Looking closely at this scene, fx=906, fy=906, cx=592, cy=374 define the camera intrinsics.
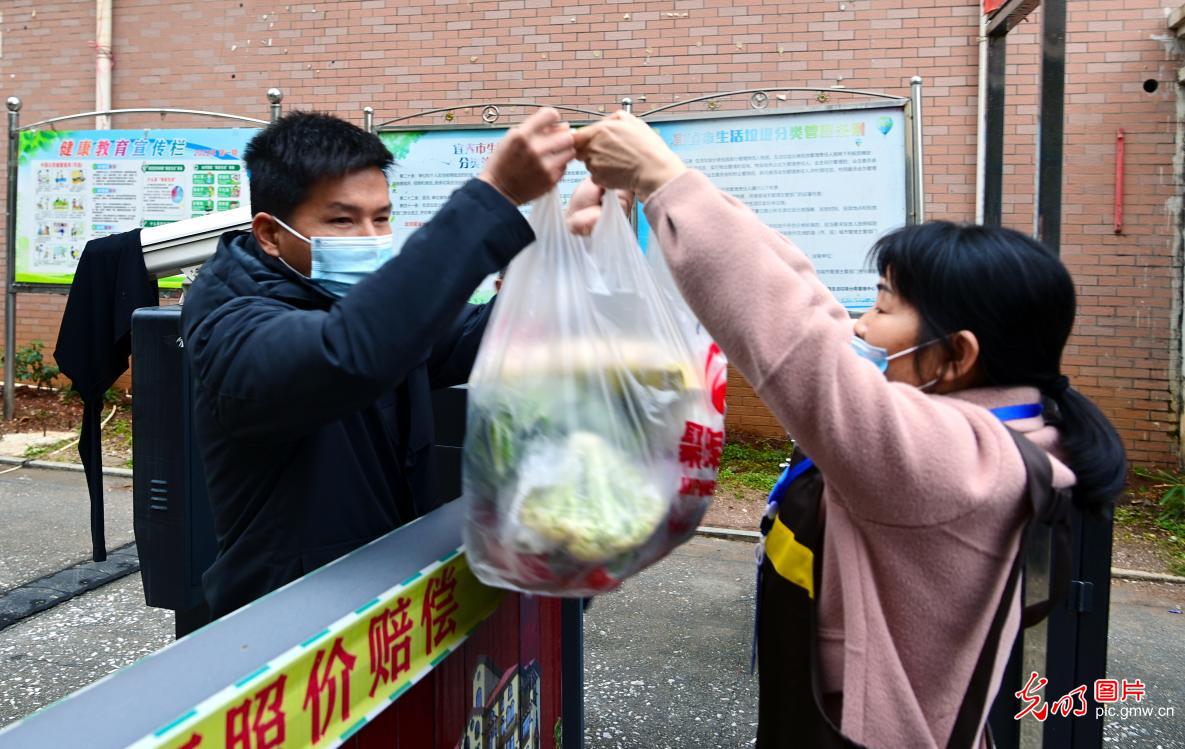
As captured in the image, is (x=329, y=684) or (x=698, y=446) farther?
(x=698, y=446)

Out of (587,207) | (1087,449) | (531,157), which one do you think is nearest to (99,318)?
(587,207)

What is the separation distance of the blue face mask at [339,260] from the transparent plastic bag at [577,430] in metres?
0.32

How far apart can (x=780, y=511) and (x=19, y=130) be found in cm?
716

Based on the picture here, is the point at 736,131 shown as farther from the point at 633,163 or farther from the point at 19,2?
the point at 19,2

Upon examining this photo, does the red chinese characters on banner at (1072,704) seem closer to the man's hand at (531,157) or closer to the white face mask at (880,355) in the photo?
the white face mask at (880,355)

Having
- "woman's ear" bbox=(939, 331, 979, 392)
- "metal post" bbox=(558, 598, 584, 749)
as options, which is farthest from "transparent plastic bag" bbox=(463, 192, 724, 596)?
"metal post" bbox=(558, 598, 584, 749)

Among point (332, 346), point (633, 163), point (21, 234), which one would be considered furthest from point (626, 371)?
point (21, 234)

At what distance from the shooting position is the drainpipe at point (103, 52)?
7273 millimetres

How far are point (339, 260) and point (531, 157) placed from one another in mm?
469

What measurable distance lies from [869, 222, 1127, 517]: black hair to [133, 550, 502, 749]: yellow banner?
0.82 meters

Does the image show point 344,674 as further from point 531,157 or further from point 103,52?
point 103,52

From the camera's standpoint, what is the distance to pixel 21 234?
21.9 ft

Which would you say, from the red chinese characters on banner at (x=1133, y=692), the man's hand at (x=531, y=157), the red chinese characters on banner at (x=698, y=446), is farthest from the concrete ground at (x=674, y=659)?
the man's hand at (x=531, y=157)

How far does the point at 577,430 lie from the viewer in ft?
4.05
